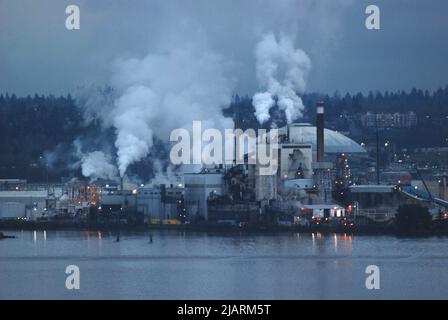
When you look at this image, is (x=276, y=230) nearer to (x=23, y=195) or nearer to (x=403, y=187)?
(x=403, y=187)

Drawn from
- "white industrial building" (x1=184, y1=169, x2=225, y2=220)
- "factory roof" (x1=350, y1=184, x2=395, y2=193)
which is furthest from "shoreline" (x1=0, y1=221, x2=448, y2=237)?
"factory roof" (x1=350, y1=184, x2=395, y2=193)

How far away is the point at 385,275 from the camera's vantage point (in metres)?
21.3

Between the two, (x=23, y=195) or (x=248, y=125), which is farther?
(x=248, y=125)

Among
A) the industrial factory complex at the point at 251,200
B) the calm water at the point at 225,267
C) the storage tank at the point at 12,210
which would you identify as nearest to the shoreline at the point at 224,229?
the industrial factory complex at the point at 251,200

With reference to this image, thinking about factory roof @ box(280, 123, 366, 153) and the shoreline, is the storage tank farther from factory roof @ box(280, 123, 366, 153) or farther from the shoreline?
factory roof @ box(280, 123, 366, 153)

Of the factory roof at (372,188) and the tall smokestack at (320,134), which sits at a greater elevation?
the tall smokestack at (320,134)

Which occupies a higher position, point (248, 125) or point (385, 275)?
point (248, 125)

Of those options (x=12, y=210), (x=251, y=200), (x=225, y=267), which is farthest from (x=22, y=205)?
(x=225, y=267)

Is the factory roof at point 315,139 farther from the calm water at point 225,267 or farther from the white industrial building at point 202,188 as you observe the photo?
the calm water at point 225,267

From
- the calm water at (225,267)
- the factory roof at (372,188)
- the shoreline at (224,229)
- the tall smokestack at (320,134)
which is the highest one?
the tall smokestack at (320,134)

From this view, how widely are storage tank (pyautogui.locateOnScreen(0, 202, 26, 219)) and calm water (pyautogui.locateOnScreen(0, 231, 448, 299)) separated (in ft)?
22.4

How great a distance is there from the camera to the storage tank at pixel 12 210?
37731 millimetres
